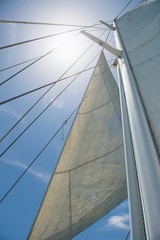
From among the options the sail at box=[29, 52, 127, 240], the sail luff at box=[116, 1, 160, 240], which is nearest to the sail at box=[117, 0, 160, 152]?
the sail luff at box=[116, 1, 160, 240]

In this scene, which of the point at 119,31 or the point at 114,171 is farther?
the point at 119,31

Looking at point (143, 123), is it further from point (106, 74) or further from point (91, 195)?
point (106, 74)

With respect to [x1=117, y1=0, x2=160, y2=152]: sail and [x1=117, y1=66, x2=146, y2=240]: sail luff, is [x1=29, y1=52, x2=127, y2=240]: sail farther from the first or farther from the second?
[x1=117, y1=66, x2=146, y2=240]: sail luff

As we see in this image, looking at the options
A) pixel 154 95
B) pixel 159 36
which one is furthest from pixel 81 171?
pixel 159 36

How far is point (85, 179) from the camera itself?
5.14 m

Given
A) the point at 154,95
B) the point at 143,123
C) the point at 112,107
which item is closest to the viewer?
the point at 143,123

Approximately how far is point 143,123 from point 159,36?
2.67 m

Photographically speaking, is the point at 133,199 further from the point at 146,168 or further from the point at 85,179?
the point at 85,179

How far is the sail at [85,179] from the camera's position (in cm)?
461

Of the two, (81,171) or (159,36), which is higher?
(159,36)

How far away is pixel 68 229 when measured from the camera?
15.0 ft

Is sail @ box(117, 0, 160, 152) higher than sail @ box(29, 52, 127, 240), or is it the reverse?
sail @ box(117, 0, 160, 152)

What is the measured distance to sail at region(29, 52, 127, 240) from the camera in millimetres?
4605

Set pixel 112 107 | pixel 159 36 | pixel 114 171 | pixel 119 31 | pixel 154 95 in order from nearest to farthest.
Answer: pixel 154 95 < pixel 159 36 < pixel 114 171 < pixel 112 107 < pixel 119 31
